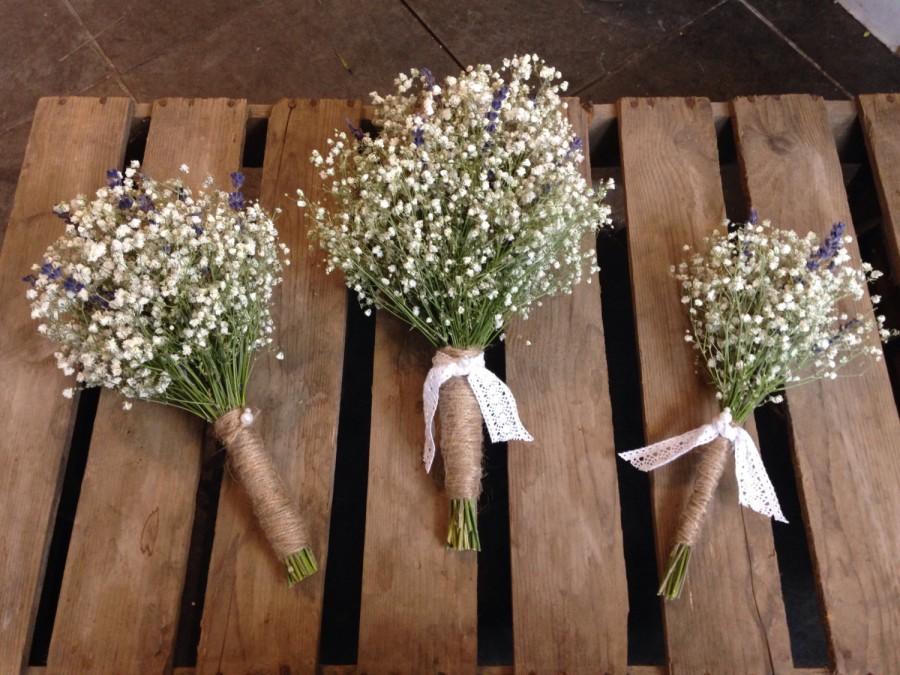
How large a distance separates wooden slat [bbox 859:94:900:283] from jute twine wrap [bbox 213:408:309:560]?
1.47 m

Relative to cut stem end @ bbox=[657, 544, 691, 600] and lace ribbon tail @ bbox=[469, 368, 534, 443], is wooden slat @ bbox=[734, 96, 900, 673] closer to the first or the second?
cut stem end @ bbox=[657, 544, 691, 600]

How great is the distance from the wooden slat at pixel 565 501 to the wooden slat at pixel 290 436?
399 millimetres

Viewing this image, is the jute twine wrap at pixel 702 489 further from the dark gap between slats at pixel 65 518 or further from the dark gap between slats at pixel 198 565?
the dark gap between slats at pixel 65 518

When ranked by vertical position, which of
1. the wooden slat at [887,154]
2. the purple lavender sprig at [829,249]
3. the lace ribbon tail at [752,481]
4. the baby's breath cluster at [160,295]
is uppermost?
the wooden slat at [887,154]

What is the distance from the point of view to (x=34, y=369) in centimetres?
164

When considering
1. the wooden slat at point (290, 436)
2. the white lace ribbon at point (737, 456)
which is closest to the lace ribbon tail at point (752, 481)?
the white lace ribbon at point (737, 456)

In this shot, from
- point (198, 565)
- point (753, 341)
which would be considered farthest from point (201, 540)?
point (753, 341)

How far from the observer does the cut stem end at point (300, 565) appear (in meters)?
1.47

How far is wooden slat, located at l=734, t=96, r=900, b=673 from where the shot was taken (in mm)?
1436

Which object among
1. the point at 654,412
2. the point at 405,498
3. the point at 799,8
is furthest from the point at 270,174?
the point at 799,8

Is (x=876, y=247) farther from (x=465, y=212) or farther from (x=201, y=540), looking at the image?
(x=201, y=540)

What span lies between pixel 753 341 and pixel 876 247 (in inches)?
29.1

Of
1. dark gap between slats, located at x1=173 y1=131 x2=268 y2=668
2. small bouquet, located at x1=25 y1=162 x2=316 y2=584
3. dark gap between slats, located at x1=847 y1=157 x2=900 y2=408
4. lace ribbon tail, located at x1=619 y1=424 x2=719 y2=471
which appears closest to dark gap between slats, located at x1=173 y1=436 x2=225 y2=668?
dark gap between slats, located at x1=173 y1=131 x2=268 y2=668

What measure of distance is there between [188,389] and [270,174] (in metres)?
0.59
